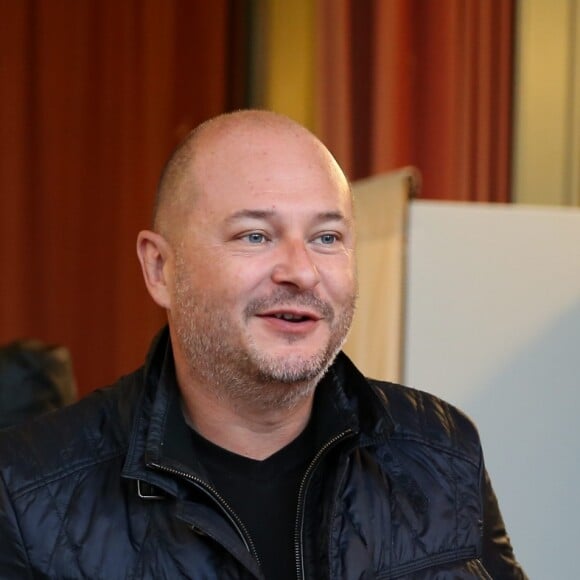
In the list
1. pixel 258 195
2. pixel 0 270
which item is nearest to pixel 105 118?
pixel 0 270

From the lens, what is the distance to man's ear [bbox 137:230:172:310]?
56.5 inches

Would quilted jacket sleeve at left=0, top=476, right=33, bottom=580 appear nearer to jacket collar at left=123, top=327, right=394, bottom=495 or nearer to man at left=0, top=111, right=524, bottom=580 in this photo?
man at left=0, top=111, right=524, bottom=580

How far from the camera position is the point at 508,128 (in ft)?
9.20

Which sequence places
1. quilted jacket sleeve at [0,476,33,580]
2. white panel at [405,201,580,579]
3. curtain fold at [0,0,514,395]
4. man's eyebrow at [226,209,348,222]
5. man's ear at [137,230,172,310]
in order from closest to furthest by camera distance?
1. quilted jacket sleeve at [0,476,33,580]
2. man's eyebrow at [226,209,348,222]
3. man's ear at [137,230,172,310]
4. white panel at [405,201,580,579]
5. curtain fold at [0,0,514,395]

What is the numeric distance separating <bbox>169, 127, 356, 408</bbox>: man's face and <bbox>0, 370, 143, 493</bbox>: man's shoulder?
0.36ft

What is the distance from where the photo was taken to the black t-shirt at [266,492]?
1306 mm

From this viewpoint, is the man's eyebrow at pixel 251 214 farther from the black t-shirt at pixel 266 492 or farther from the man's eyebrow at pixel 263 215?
the black t-shirt at pixel 266 492

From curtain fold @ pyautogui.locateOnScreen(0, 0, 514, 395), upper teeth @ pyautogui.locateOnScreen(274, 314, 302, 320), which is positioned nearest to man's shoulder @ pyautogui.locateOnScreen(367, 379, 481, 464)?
upper teeth @ pyautogui.locateOnScreen(274, 314, 302, 320)

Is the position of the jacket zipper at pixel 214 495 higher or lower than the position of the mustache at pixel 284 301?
lower

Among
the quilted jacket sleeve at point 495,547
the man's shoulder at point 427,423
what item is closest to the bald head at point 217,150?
the man's shoulder at point 427,423

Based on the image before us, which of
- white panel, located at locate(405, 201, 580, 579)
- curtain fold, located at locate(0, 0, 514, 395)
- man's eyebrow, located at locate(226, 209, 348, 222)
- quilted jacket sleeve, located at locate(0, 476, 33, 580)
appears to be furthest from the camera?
curtain fold, located at locate(0, 0, 514, 395)

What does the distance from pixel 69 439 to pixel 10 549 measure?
0.16 meters

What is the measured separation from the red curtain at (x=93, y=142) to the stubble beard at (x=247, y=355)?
220 cm

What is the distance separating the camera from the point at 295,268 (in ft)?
4.22
